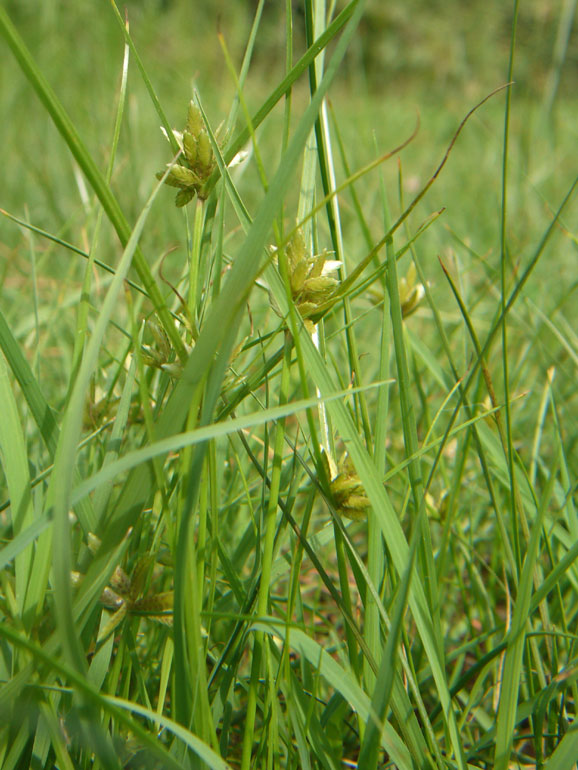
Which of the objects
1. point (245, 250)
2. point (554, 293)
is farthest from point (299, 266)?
point (554, 293)

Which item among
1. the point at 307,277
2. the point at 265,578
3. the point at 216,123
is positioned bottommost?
the point at 265,578

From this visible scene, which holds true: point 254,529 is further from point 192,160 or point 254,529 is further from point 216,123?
point 216,123

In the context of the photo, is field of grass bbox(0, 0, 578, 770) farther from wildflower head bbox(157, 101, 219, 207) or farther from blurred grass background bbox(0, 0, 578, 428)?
blurred grass background bbox(0, 0, 578, 428)

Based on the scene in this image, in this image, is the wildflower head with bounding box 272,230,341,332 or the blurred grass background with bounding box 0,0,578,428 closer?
the wildflower head with bounding box 272,230,341,332

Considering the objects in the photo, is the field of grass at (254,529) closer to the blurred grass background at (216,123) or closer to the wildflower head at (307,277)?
the wildflower head at (307,277)

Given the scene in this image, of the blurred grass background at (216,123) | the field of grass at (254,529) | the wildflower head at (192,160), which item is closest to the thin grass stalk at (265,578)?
the field of grass at (254,529)

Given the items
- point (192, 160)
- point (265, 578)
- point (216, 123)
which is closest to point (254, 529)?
point (265, 578)

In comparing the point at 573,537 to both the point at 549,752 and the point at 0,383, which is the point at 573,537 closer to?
the point at 549,752

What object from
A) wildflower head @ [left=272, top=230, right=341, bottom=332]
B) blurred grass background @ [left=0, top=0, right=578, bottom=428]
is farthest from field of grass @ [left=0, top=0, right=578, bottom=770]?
blurred grass background @ [left=0, top=0, right=578, bottom=428]

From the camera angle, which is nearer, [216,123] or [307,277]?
[307,277]

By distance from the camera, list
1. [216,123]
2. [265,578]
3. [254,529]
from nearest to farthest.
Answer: [265,578]
[254,529]
[216,123]

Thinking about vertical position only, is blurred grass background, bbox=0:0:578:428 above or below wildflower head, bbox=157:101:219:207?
above
